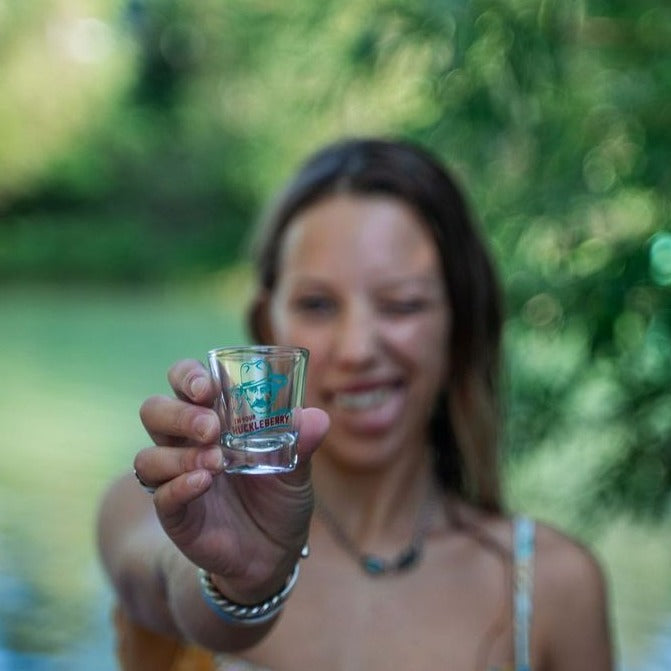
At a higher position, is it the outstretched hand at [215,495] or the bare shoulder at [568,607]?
the outstretched hand at [215,495]

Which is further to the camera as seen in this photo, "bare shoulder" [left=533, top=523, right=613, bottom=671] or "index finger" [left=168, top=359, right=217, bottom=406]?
"bare shoulder" [left=533, top=523, right=613, bottom=671]

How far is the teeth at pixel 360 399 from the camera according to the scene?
1.90 meters

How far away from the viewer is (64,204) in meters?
22.5

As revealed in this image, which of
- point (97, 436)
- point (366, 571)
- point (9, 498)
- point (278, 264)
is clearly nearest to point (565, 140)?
point (278, 264)

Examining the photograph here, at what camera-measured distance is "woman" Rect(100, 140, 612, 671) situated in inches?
74.9

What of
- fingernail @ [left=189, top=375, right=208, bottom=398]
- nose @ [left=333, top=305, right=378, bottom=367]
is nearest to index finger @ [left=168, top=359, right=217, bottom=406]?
fingernail @ [left=189, top=375, right=208, bottom=398]

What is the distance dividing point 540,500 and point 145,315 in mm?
16553

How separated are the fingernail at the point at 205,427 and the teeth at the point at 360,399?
791 millimetres

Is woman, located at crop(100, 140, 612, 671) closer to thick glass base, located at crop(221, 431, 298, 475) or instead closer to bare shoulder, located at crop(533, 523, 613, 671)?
bare shoulder, located at crop(533, 523, 613, 671)

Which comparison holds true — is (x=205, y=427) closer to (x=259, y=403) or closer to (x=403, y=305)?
(x=259, y=403)

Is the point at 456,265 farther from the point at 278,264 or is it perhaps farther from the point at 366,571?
the point at 366,571

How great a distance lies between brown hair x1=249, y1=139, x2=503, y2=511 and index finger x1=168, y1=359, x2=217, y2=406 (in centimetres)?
95

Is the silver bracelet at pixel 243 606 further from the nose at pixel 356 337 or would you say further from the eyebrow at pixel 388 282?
the eyebrow at pixel 388 282

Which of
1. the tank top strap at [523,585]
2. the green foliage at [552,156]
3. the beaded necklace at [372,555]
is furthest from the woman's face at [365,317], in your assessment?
the green foliage at [552,156]
